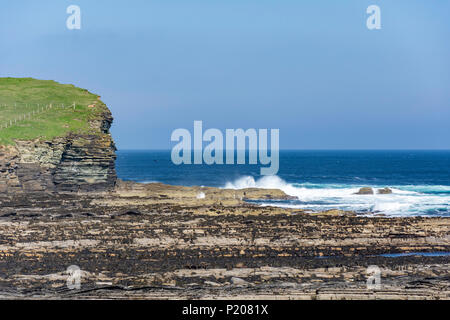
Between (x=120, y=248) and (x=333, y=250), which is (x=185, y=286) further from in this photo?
(x=333, y=250)

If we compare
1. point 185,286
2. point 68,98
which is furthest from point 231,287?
point 68,98

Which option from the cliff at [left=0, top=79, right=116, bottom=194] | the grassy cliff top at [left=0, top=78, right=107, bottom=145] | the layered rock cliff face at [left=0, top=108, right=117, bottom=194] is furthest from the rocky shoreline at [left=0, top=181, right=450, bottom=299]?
the grassy cliff top at [left=0, top=78, right=107, bottom=145]

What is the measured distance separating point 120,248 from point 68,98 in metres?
44.5

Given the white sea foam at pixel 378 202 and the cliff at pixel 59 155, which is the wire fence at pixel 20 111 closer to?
the cliff at pixel 59 155

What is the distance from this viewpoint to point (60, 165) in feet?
178

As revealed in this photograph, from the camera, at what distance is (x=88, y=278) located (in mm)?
21859

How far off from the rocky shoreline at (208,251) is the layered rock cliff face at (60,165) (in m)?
6.39

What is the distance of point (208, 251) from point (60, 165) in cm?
3135

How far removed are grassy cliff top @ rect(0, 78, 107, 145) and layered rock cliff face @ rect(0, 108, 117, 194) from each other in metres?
1.33

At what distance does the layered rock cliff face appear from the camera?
50.1 metres

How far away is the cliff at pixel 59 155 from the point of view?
50531 mm

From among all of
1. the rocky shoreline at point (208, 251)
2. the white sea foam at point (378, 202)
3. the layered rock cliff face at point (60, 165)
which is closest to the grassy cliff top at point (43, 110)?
the layered rock cliff face at point (60, 165)

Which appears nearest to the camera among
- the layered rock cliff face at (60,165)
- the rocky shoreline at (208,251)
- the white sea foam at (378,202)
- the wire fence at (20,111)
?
the rocky shoreline at (208,251)

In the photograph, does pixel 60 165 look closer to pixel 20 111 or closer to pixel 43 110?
pixel 43 110
